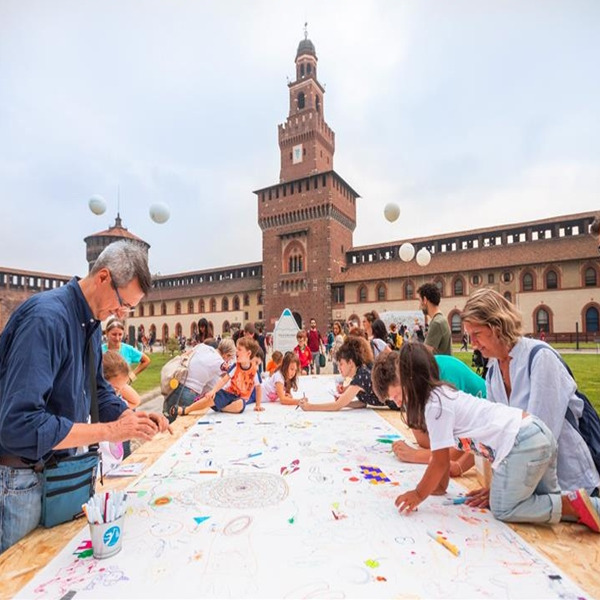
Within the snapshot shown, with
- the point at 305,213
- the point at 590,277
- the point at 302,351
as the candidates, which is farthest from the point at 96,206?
the point at 590,277

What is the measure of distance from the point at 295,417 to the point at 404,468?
195 centimetres

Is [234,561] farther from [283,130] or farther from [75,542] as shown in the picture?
[283,130]

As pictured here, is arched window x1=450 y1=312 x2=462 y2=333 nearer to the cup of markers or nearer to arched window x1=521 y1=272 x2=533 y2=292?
arched window x1=521 y1=272 x2=533 y2=292

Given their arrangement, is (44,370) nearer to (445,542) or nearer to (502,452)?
(445,542)

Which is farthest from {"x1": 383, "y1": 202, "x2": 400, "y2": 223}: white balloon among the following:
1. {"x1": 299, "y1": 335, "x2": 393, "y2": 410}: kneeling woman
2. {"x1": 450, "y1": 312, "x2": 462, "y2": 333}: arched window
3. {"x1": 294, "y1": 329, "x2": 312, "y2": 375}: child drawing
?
{"x1": 450, "y1": 312, "x2": 462, "y2": 333}: arched window

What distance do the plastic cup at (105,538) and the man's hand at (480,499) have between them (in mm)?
1915

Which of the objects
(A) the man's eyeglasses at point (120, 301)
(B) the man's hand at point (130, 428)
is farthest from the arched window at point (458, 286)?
(B) the man's hand at point (130, 428)

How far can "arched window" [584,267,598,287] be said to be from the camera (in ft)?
96.1

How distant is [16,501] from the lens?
177cm

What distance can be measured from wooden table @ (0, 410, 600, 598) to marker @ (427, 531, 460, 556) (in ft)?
1.32

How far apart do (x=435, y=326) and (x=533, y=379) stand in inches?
110

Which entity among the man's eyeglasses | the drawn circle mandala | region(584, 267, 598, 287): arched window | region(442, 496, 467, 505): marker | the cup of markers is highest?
region(584, 267, 598, 287): arched window

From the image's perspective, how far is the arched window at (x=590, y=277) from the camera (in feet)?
96.1

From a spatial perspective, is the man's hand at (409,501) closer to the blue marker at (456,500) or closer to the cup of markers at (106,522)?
the blue marker at (456,500)
